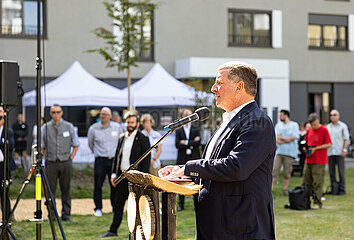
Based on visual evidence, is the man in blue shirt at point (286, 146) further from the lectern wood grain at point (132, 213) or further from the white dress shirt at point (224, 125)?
the white dress shirt at point (224, 125)

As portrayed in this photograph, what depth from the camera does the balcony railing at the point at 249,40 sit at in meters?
28.1

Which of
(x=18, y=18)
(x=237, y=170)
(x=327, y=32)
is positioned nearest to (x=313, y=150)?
(x=237, y=170)

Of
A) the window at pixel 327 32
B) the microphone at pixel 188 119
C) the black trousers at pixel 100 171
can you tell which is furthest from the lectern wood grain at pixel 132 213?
the window at pixel 327 32

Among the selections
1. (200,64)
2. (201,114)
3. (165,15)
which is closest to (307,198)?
(201,114)

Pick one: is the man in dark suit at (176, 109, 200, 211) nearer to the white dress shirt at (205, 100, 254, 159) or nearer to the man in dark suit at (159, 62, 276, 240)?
the white dress shirt at (205, 100, 254, 159)

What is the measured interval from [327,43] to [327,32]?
22.4 inches

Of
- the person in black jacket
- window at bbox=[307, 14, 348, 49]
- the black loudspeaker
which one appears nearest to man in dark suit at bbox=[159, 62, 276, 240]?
the black loudspeaker

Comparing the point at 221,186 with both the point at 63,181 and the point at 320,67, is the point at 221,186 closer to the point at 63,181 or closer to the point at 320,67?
the point at 63,181

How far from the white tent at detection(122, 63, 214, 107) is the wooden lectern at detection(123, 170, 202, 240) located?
13.9 meters

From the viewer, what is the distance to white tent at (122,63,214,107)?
18.5 metres

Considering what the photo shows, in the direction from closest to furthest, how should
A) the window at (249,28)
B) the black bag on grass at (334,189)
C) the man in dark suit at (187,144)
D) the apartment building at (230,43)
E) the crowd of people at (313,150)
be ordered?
1. the man in dark suit at (187,144)
2. the crowd of people at (313,150)
3. the black bag on grass at (334,189)
4. the apartment building at (230,43)
5. the window at (249,28)

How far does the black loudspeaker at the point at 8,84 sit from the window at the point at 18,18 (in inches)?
683

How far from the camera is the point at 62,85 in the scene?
18750mm

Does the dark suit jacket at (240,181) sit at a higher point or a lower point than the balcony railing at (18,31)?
lower
